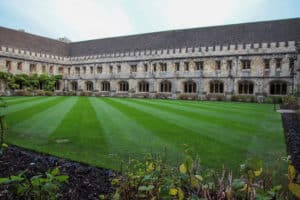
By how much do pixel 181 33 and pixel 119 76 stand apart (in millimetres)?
9543

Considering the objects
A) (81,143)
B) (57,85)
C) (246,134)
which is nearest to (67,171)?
(81,143)

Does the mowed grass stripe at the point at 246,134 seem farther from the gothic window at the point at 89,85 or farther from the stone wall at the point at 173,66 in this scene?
the gothic window at the point at 89,85

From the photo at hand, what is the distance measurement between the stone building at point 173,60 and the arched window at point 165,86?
0.38 feet

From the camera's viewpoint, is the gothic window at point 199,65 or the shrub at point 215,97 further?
the gothic window at point 199,65

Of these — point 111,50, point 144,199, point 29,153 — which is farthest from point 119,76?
point 144,199

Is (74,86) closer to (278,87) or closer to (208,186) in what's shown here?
(278,87)

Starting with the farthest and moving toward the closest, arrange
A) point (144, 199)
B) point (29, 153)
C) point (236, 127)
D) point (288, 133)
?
point (236, 127) < point (288, 133) < point (29, 153) < point (144, 199)

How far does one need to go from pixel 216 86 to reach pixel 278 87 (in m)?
5.99

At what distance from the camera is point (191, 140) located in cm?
672

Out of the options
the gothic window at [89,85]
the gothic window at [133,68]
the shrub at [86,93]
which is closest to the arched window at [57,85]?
the gothic window at [89,85]

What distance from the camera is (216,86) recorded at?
95.2 feet

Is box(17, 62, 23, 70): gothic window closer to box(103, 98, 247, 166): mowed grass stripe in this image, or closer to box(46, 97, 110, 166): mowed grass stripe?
box(46, 97, 110, 166): mowed grass stripe

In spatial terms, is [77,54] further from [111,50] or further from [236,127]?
[236,127]

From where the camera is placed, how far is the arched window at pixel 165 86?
104 ft
